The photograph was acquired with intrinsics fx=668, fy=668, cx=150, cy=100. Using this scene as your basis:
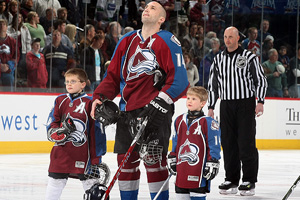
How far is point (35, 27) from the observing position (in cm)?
930

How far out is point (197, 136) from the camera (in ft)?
12.6

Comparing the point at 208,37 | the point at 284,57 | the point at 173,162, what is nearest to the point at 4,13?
the point at 208,37

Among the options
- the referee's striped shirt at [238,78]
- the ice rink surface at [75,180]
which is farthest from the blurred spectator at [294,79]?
the referee's striped shirt at [238,78]

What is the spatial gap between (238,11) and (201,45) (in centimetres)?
96

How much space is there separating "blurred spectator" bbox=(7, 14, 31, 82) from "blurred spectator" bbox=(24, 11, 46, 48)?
96mm

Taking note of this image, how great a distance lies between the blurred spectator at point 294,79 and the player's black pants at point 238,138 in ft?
20.7

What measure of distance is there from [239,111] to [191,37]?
5.93m

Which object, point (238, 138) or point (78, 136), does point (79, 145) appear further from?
point (238, 138)

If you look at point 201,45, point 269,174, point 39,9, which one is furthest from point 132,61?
point 201,45

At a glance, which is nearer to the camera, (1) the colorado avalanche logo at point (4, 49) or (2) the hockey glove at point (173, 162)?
(2) the hockey glove at point (173, 162)

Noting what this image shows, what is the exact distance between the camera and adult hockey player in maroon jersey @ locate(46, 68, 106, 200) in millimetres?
3771

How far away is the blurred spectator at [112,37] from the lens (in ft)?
32.9

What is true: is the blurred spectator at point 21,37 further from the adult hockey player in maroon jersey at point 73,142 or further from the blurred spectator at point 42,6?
the adult hockey player in maroon jersey at point 73,142

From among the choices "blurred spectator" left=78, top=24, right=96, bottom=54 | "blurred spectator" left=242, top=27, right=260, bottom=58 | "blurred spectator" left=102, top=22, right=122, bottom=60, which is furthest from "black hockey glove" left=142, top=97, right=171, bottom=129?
"blurred spectator" left=242, top=27, right=260, bottom=58
